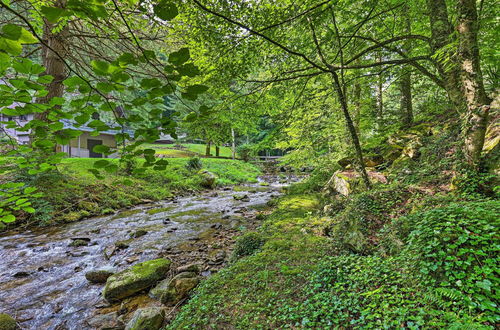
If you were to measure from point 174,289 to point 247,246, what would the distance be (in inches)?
58.5

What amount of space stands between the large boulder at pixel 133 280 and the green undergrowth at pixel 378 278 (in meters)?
1.21

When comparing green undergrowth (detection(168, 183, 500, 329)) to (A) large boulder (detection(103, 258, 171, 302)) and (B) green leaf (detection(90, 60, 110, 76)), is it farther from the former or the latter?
(B) green leaf (detection(90, 60, 110, 76))

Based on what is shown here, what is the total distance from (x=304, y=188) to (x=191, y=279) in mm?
6373

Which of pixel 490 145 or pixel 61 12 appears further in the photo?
pixel 490 145

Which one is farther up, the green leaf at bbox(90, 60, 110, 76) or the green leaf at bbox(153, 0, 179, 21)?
the green leaf at bbox(153, 0, 179, 21)

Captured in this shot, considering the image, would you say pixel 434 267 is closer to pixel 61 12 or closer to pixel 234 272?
pixel 234 272

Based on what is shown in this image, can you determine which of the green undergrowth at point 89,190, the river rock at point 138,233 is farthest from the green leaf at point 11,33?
the river rock at point 138,233

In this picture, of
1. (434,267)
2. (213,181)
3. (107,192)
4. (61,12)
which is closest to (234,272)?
(434,267)

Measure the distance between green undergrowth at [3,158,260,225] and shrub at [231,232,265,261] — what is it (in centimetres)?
236

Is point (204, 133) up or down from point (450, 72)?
down

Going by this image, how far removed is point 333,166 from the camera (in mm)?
8461

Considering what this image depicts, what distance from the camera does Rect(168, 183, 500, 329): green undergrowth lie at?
1796 mm

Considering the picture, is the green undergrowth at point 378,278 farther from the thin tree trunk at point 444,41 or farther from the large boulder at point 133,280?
the thin tree trunk at point 444,41

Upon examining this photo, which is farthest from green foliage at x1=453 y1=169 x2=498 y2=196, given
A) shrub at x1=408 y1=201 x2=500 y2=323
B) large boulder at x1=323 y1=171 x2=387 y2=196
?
large boulder at x1=323 y1=171 x2=387 y2=196
